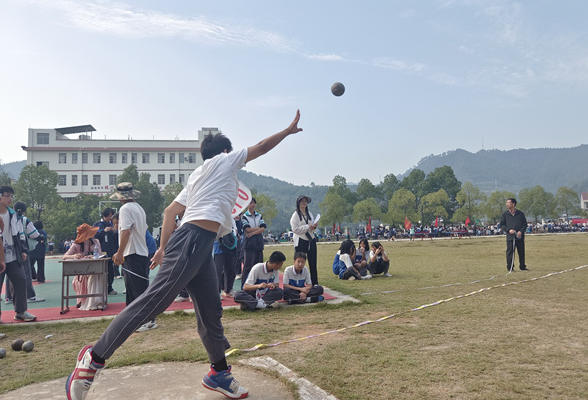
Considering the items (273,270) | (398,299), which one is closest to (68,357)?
(273,270)

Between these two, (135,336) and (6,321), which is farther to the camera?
(6,321)

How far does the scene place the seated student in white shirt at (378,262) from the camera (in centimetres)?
1257

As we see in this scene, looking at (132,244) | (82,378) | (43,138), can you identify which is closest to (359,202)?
(43,138)

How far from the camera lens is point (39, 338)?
19.3 feet

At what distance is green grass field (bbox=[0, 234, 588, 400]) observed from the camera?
3520mm

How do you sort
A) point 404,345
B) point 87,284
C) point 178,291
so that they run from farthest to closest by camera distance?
point 87,284 < point 404,345 < point 178,291

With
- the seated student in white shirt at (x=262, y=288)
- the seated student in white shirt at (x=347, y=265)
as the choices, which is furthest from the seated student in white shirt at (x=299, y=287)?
the seated student in white shirt at (x=347, y=265)

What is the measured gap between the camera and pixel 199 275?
3.50 meters

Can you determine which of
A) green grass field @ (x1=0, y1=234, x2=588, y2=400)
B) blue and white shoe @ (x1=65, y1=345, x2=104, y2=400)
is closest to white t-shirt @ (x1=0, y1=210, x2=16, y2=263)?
green grass field @ (x1=0, y1=234, x2=588, y2=400)

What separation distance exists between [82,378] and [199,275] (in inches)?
43.4

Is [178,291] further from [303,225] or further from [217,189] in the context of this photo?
[303,225]

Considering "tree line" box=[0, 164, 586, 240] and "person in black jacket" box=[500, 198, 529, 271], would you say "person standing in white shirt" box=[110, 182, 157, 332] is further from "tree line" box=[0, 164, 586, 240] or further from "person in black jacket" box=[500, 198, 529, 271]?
"tree line" box=[0, 164, 586, 240]

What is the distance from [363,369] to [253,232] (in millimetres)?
5303

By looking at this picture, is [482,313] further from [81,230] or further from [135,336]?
[81,230]
